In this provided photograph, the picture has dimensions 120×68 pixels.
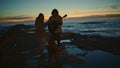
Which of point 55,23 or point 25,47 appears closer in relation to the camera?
point 55,23

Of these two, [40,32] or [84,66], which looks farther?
[40,32]

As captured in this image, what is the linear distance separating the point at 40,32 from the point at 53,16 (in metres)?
1.62

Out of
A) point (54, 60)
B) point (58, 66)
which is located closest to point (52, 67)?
point (58, 66)

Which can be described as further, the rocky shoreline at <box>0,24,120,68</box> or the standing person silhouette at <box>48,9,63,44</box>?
the rocky shoreline at <box>0,24,120,68</box>

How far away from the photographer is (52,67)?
23.8 ft

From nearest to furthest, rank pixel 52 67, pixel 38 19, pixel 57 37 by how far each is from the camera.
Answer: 1. pixel 52 67
2. pixel 57 37
3. pixel 38 19

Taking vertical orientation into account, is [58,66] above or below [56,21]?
below

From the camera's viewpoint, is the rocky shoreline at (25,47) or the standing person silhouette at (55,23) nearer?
the standing person silhouette at (55,23)

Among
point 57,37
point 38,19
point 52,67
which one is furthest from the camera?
point 38,19

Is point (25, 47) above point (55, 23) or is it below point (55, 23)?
below

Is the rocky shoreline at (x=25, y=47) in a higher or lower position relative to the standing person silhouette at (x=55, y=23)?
lower

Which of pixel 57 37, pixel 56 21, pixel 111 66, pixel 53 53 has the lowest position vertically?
pixel 111 66

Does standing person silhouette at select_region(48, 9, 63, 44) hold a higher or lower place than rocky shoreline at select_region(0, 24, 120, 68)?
higher

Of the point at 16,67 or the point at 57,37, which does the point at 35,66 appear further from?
the point at 57,37
